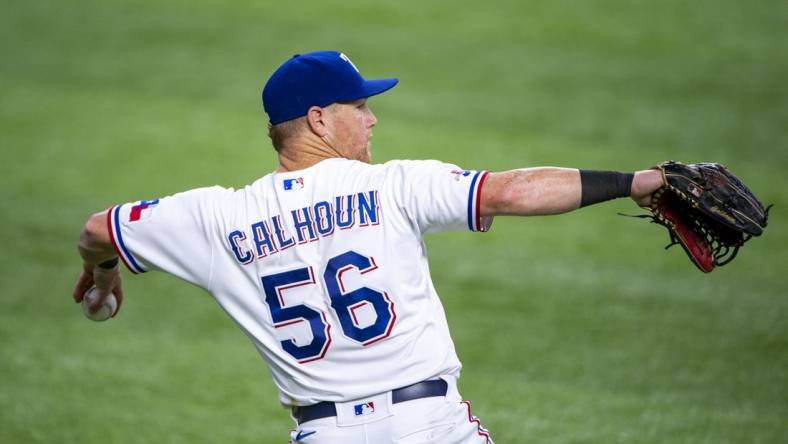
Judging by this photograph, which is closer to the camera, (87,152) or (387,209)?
→ (387,209)

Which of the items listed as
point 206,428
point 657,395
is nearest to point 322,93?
point 206,428

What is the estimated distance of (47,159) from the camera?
10.7 m

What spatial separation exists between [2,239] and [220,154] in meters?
2.54

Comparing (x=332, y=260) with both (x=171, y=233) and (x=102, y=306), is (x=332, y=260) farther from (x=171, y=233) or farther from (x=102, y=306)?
(x=102, y=306)

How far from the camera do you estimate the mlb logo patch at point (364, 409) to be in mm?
3535

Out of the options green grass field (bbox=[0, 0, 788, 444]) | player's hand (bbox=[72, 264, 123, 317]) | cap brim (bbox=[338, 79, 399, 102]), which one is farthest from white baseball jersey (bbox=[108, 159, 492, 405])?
green grass field (bbox=[0, 0, 788, 444])

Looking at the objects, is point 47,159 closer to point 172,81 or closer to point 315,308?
point 172,81

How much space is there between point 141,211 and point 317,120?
2.27 feet

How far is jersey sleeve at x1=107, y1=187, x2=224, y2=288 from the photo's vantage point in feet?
12.0

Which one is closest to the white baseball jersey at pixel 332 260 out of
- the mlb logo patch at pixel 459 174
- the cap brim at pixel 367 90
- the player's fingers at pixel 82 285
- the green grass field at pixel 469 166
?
the mlb logo patch at pixel 459 174

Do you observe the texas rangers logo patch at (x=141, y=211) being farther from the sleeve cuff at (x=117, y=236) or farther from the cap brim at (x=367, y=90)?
the cap brim at (x=367, y=90)

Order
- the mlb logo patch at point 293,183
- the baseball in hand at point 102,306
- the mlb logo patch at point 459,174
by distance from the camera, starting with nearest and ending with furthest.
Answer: the mlb logo patch at point 459,174 → the mlb logo patch at point 293,183 → the baseball in hand at point 102,306

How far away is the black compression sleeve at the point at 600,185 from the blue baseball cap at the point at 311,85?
35.7 inches

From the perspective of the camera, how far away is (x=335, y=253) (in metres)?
3.49
